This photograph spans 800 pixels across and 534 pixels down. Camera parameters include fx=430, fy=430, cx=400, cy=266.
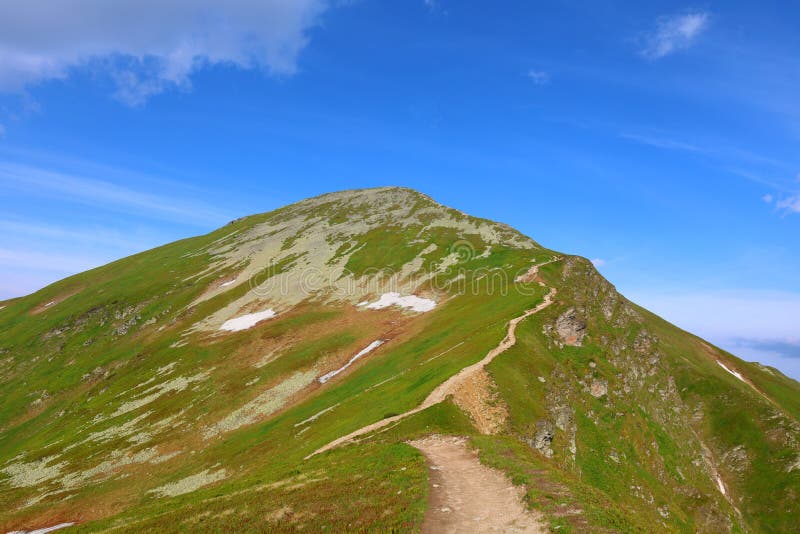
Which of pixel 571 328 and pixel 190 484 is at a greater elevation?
pixel 571 328

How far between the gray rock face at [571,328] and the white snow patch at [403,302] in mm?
33902

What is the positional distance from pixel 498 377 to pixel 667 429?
41.0 metres

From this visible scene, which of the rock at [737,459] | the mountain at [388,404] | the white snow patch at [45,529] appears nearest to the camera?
the mountain at [388,404]

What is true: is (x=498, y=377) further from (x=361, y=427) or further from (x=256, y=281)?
(x=256, y=281)

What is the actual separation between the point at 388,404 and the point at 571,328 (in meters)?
33.9

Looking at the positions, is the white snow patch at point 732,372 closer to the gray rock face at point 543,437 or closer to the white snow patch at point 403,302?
the white snow patch at point 403,302

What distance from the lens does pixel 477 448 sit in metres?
33.3

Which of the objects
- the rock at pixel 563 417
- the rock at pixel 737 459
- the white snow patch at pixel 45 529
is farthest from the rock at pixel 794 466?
the white snow patch at pixel 45 529

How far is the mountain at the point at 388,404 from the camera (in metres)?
28.8

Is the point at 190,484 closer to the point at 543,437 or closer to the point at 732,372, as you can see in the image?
the point at 543,437

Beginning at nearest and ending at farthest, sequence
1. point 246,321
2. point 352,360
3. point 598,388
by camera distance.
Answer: point 598,388 → point 352,360 → point 246,321

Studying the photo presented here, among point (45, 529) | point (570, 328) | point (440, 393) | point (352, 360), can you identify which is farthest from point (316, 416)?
point (570, 328)

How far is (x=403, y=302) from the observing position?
337ft

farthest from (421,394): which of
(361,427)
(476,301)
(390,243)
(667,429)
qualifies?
(390,243)
